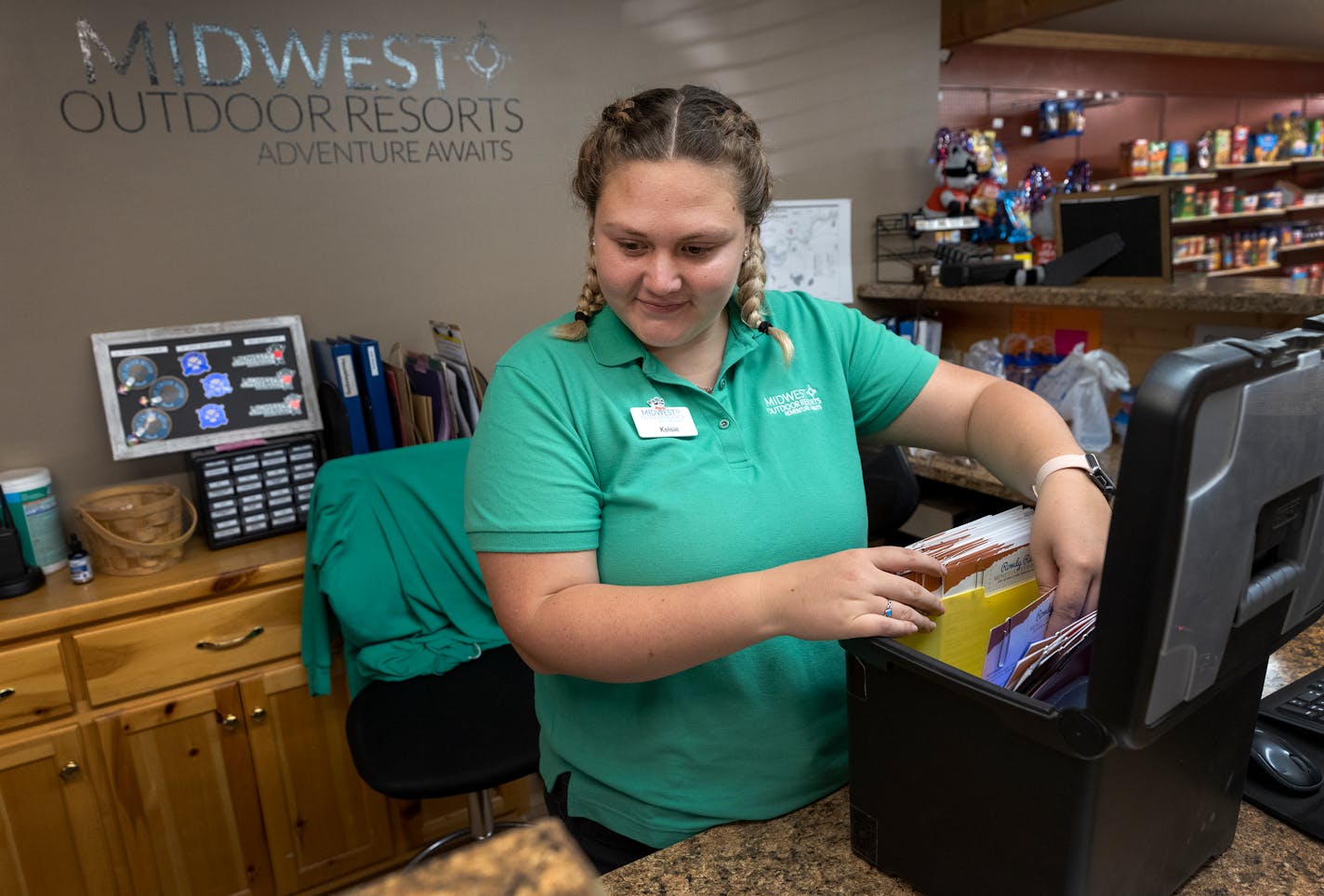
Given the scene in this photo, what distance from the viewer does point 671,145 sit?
3.02 feet

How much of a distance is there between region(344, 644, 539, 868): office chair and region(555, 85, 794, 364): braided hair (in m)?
1.06

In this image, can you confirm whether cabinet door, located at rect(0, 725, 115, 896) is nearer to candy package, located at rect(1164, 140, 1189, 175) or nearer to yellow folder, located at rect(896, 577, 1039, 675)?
yellow folder, located at rect(896, 577, 1039, 675)

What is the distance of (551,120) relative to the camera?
2545 millimetres

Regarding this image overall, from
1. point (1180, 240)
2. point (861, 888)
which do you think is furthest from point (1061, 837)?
point (1180, 240)

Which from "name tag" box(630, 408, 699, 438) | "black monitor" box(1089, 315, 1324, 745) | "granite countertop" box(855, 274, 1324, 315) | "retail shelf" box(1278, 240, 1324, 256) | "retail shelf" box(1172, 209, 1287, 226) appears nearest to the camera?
"black monitor" box(1089, 315, 1324, 745)

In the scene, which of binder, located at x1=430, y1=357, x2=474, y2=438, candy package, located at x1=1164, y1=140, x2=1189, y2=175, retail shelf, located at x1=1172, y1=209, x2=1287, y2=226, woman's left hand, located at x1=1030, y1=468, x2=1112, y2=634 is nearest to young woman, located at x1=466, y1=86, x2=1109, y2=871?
woman's left hand, located at x1=1030, y1=468, x2=1112, y2=634

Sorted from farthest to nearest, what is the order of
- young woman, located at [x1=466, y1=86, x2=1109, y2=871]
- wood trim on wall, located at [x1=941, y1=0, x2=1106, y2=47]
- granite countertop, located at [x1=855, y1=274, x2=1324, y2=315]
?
wood trim on wall, located at [x1=941, y1=0, x2=1106, y2=47]
granite countertop, located at [x1=855, y1=274, x2=1324, y2=315]
young woman, located at [x1=466, y1=86, x2=1109, y2=871]

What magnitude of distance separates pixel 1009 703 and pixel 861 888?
277mm

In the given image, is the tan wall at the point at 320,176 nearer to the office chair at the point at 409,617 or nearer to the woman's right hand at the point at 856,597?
the office chair at the point at 409,617

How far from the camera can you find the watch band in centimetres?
91

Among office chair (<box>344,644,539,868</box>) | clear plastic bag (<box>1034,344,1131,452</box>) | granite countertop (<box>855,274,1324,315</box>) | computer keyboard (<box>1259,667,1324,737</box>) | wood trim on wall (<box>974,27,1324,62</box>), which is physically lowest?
office chair (<box>344,644,539,868</box>)

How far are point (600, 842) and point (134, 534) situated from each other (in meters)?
1.49

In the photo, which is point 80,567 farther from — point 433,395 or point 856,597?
point 856,597

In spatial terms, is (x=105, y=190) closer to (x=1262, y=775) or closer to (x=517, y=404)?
(x=517, y=404)
